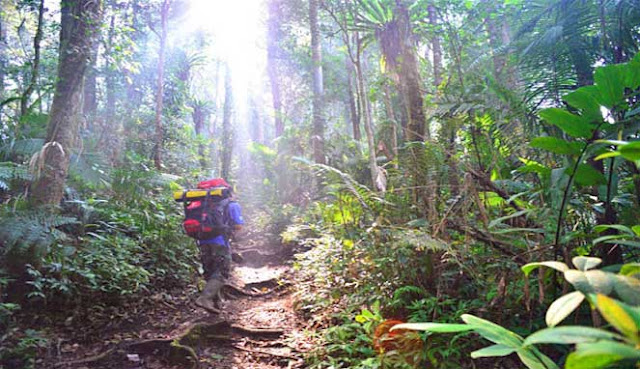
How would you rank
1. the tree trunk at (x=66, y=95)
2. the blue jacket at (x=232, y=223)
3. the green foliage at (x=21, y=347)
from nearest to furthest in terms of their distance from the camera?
the green foliage at (x=21, y=347) < the tree trunk at (x=66, y=95) < the blue jacket at (x=232, y=223)

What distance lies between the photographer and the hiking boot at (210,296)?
504 centimetres

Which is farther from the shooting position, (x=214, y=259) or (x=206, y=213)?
(x=214, y=259)

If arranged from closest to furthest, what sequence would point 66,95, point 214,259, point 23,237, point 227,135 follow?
1. point 23,237
2. point 66,95
3. point 214,259
4. point 227,135

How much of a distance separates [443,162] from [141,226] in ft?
15.3

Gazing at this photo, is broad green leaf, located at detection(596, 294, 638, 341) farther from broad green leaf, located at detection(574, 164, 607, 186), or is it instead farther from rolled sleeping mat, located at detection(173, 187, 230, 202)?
rolled sleeping mat, located at detection(173, 187, 230, 202)

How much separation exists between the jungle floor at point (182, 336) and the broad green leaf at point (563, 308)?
3048mm

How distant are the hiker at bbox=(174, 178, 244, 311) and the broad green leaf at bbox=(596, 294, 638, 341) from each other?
506cm

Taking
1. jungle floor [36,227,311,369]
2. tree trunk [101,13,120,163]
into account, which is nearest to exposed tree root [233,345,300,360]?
jungle floor [36,227,311,369]

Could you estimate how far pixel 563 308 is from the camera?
3.39 ft

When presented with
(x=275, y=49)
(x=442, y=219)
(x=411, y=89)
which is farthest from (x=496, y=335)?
(x=275, y=49)

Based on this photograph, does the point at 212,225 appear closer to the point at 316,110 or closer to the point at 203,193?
the point at 203,193

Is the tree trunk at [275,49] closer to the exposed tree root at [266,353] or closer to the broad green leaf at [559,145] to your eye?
the exposed tree root at [266,353]

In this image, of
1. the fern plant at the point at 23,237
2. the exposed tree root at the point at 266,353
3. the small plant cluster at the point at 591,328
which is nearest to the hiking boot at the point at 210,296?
the exposed tree root at the point at 266,353

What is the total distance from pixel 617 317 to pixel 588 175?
4.52 feet
